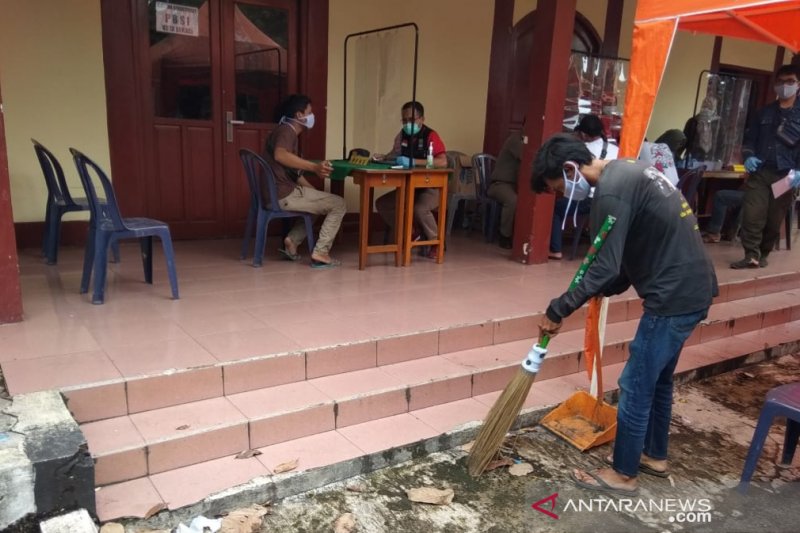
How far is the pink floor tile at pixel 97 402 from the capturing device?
2703 millimetres

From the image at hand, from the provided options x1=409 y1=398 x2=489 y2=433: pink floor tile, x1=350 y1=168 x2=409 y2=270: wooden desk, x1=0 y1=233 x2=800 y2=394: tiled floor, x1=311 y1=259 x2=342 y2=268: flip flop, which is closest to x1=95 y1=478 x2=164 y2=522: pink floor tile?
x1=0 y1=233 x2=800 y2=394: tiled floor

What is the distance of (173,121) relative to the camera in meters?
5.41

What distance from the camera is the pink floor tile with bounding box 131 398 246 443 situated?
2717 mm

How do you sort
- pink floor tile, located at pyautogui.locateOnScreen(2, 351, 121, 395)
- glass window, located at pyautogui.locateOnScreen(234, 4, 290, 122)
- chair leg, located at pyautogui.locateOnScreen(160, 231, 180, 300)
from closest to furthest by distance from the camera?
pink floor tile, located at pyautogui.locateOnScreen(2, 351, 121, 395) → chair leg, located at pyautogui.locateOnScreen(160, 231, 180, 300) → glass window, located at pyautogui.locateOnScreen(234, 4, 290, 122)

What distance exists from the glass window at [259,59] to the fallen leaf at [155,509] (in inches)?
159

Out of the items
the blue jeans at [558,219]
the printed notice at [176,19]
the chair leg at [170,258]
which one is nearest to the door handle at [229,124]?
the printed notice at [176,19]

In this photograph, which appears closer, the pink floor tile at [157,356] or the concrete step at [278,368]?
the concrete step at [278,368]

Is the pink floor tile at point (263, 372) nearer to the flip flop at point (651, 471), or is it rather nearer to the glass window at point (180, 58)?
the flip flop at point (651, 471)

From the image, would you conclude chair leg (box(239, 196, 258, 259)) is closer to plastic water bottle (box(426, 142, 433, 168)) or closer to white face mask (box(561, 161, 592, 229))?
plastic water bottle (box(426, 142, 433, 168))

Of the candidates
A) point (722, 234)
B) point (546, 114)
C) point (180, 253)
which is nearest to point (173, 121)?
point (180, 253)

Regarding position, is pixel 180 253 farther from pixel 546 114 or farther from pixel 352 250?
pixel 546 114

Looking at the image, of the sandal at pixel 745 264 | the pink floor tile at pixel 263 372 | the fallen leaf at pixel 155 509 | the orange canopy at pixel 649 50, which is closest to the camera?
the fallen leaf at pixel 155 509

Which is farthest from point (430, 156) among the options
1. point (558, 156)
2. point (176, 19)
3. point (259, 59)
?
point (558, 156)

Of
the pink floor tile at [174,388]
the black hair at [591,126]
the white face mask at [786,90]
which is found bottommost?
the pink floor tile at [174,388]
